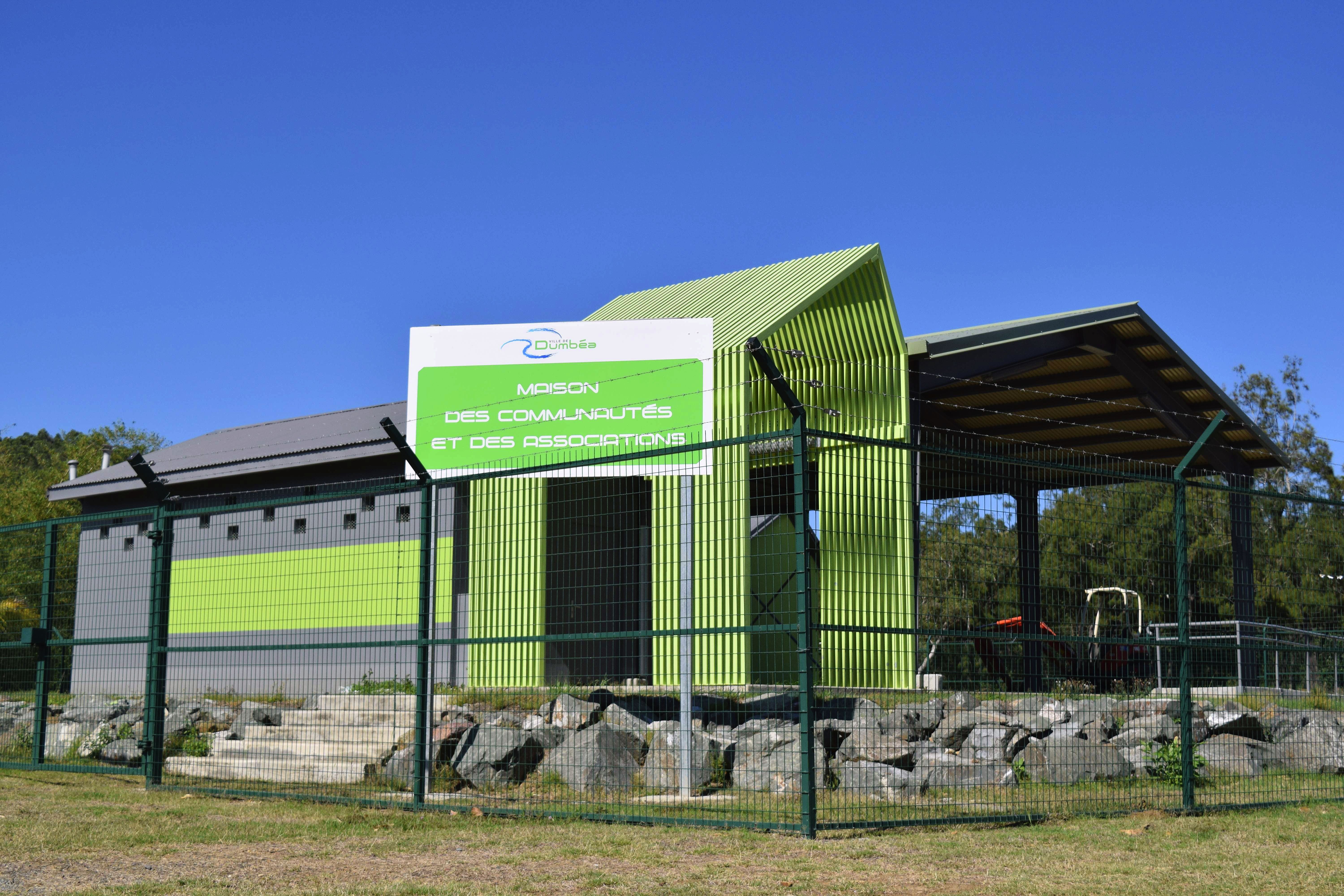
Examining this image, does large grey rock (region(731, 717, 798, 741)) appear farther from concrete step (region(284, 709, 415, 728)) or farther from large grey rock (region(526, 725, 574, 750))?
concrete step (region(284, 709, 415, 728))

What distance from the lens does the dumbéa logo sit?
492 inches

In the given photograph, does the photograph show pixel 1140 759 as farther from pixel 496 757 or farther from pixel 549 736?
pixel 496 757

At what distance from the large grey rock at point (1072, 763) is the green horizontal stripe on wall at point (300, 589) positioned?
5.49 metres

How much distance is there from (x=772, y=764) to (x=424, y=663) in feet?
9.33

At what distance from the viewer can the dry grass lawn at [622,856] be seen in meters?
5.95

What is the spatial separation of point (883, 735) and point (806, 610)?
3.47 metres

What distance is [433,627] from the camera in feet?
30.8

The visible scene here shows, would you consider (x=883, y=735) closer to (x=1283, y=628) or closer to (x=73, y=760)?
(x=1283, y=628)

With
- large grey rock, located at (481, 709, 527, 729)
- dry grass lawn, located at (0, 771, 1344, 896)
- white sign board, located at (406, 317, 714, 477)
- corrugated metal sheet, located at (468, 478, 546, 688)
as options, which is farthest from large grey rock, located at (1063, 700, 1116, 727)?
corrugated metal sheet, located at (468, 478, 546, 688)

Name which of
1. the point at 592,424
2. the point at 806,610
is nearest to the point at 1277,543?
the point at 592,424

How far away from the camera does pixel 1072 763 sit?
9.73 m

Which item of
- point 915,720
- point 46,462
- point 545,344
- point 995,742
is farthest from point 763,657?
point 46,462

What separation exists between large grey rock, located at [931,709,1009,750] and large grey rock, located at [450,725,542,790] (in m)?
3.92

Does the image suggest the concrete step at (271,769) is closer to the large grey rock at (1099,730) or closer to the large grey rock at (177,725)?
the large grey rock at (177,725)
